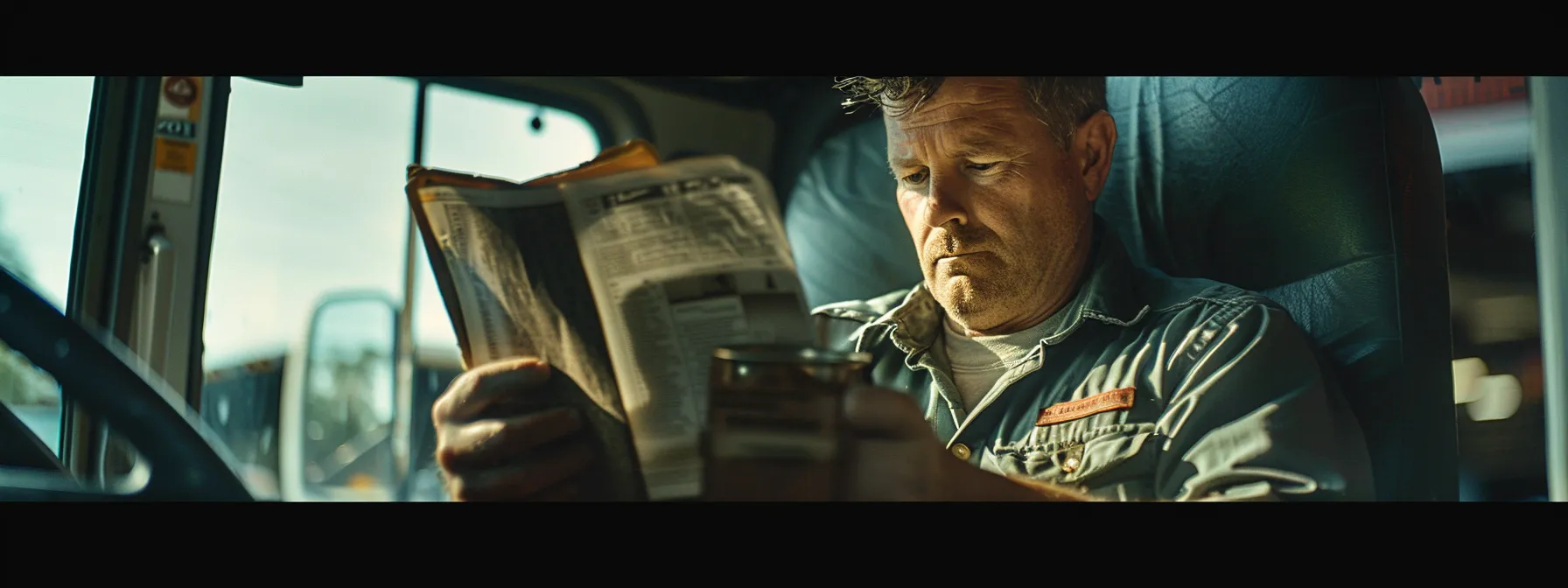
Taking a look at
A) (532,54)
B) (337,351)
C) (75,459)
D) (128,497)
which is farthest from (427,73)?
(128,497)

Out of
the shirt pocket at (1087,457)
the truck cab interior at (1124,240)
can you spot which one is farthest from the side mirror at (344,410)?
the shirt pocket at (1087,457)

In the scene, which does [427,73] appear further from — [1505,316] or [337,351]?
[1505,316]

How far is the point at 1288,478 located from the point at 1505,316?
49 cm

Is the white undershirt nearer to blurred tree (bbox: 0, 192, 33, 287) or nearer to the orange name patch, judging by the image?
the orange name patch

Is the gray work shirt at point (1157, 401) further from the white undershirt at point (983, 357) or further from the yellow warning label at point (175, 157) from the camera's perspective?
the yellow warning label at point (175, 157)

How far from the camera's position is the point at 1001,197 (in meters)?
1.75

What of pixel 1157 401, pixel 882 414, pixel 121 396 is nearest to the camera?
pixel 121 396

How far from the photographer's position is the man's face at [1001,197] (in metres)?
1.75

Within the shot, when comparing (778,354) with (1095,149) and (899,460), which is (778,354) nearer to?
(899,460)

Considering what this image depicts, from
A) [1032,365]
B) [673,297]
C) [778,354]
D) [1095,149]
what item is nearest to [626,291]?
[673,297]

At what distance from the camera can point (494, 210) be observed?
166 cm

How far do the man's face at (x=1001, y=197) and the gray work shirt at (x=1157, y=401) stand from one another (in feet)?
0.17

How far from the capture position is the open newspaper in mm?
1592

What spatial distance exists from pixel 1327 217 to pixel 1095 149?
36 centimetres
